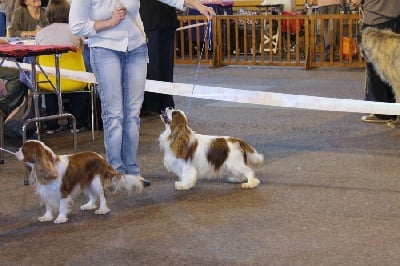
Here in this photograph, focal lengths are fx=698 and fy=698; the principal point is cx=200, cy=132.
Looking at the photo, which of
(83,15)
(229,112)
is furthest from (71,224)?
(229,112)

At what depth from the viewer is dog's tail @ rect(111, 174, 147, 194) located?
4496mm

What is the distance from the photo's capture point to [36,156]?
4137 millimetres

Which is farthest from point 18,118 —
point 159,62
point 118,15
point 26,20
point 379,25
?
point 379,25

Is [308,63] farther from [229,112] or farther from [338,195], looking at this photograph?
[338,195]

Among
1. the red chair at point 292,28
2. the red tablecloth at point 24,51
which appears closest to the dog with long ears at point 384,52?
the red tablecloth at point 24,51

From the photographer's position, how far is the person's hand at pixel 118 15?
454 cm

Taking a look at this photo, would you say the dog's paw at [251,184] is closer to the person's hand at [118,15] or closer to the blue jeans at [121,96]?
the blue jeans at [121,96]

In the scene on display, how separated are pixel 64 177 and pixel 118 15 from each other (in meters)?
1.12

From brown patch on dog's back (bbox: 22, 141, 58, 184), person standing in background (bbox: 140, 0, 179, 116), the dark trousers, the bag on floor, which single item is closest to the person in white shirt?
brown patch on dog's back (bbox: 22, 141, 58, 184)

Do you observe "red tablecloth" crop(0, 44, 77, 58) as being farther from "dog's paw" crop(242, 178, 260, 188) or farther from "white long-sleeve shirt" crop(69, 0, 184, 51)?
"dog's paw" crop(242, 178, 260, 188)

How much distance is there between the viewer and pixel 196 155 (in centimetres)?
482

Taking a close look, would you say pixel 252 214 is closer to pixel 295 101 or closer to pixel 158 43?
pixel 295 101

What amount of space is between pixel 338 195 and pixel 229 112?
11.4ft

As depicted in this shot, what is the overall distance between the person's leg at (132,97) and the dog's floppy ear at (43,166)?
0.84 m
